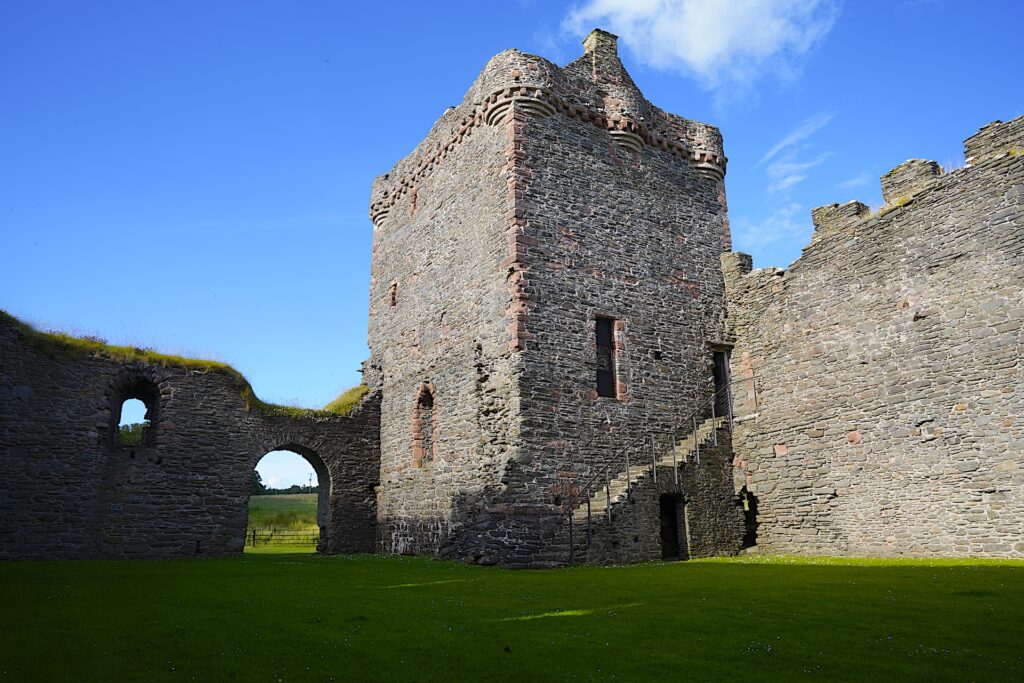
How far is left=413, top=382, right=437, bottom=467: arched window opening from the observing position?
64.7 feet

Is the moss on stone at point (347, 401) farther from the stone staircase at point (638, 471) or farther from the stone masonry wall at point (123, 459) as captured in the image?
the stone staircase at point (638, 471)

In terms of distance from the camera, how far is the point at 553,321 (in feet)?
55.2

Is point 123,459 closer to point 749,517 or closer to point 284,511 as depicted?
point 749,517

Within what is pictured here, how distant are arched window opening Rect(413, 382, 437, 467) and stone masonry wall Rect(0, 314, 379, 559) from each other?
9.89 ft

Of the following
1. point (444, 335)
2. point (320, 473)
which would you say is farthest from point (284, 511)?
point (444, 335)

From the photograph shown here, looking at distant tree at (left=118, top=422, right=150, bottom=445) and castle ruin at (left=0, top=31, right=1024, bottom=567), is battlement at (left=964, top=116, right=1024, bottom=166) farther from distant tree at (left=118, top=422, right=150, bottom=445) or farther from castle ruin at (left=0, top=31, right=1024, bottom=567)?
distant tree at (left=118, top=422, right=150, bottom=445)

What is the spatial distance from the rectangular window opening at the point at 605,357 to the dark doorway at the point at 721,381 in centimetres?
342

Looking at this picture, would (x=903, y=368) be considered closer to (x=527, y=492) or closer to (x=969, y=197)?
(x=969, y=197)

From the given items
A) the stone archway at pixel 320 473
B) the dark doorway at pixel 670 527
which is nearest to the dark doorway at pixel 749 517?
the dark doorway at pixel 670 527

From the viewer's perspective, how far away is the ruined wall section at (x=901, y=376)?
13.8 m

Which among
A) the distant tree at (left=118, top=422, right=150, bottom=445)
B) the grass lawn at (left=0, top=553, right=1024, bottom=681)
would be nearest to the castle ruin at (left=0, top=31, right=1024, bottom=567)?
the grass lawn at (left=0, top=553, right=1024, bottom=681)

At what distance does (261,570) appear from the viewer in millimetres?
14594

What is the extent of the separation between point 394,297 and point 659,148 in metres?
8.88

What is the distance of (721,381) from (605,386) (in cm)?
393
